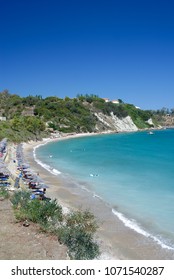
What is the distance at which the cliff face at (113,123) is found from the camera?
139 metres

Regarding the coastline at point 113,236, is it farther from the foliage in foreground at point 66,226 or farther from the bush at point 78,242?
the bush at point 78,242

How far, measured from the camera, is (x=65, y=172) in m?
38.2

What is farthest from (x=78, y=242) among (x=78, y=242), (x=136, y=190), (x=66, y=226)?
(x=136, y=190)

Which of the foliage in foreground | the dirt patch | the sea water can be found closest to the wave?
the sea water

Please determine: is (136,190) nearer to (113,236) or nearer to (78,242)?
(113,236)

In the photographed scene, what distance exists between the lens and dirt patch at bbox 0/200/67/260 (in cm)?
1008

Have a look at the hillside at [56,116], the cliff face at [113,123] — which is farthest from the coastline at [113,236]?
the cliff face at [113,123]

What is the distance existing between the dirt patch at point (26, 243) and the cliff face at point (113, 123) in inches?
4743

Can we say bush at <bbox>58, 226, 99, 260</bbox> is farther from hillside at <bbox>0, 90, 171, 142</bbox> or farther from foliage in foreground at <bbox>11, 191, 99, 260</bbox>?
hillside at <bbox>0, 90, 171, 142</bbox>

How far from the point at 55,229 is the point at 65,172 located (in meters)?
25.6

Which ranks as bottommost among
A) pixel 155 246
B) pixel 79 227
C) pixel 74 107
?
pixel 155 246

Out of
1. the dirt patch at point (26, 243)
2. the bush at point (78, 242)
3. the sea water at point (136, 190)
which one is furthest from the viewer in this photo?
the sea water at point (136, 190)

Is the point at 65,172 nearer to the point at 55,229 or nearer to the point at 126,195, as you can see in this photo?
the point at 126,195
